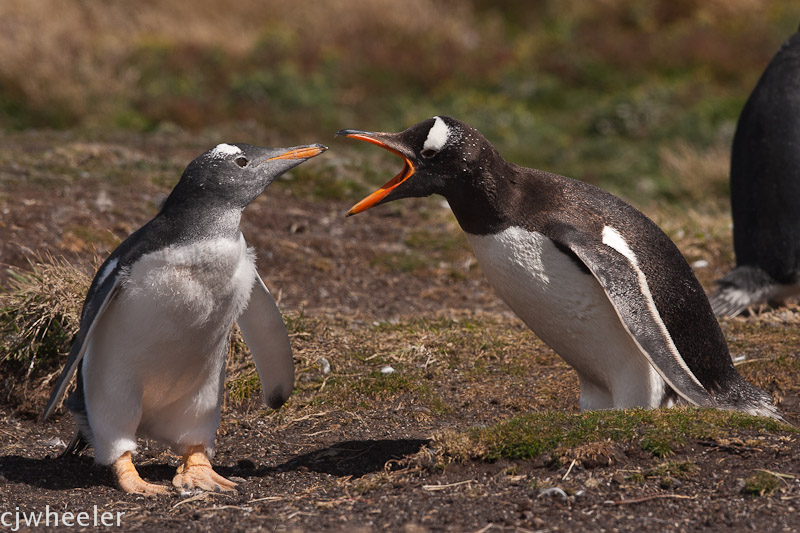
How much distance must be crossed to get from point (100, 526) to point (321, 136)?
872cm

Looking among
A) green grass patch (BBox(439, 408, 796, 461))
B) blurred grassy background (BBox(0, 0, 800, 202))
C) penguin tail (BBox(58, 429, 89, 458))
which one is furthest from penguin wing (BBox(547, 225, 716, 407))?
blurred grassy background (BBox(0, 0, 800, 202))

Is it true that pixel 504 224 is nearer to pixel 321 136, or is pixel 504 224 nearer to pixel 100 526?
pixel 100 526

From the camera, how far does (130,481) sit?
4078mm

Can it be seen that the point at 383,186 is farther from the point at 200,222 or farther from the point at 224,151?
the point at 200,222

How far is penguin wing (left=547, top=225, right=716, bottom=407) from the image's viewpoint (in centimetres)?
400

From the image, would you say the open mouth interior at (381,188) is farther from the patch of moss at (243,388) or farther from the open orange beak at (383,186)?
the patch of moss at (243,388)

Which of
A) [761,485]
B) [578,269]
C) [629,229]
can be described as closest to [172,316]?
[578,269]

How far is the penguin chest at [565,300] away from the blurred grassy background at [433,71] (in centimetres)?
672

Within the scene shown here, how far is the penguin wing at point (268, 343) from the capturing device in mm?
4441

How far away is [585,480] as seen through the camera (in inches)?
138

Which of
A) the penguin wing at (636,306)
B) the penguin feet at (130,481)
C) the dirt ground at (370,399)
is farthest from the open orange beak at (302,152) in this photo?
the penguin feet at (130,481)

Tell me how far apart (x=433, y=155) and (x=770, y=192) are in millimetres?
3710

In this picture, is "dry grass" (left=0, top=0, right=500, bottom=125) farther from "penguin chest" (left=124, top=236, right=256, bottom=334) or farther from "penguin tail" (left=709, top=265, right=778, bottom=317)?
"penguin chest" (left=124, top=236, right=256, bottom=334)

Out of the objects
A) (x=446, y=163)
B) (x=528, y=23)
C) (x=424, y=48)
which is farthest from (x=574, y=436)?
(x=528, y=23)
